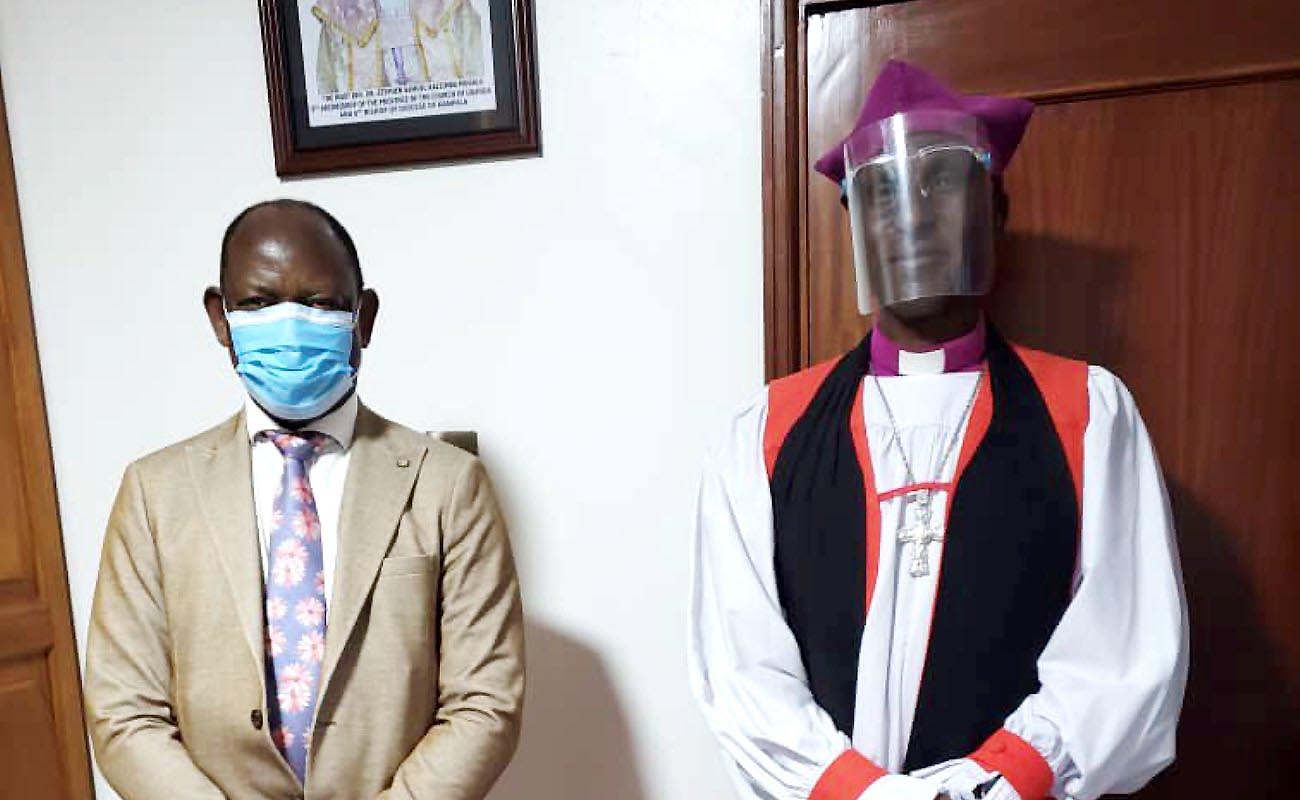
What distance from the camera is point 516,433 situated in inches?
56.4

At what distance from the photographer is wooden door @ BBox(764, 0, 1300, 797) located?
3.81 feet

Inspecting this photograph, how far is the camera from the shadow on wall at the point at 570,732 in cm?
144

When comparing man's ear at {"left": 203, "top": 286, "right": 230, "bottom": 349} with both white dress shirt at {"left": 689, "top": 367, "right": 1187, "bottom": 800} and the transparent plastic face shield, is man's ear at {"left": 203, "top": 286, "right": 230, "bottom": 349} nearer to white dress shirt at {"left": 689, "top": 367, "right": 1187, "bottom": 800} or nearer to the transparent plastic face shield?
white dress shirt at {"left": 689, "top": 367, "right": 1187, "bottom": 800}

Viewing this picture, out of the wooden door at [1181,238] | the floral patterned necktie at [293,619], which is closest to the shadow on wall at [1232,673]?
the wooden door at [1181,238]

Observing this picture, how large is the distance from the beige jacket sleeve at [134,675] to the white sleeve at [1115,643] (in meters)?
0.97

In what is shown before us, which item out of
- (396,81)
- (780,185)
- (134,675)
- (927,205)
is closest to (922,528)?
(927,205)

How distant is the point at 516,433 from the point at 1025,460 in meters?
0.87

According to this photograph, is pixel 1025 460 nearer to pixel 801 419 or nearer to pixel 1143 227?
pixel 801 419

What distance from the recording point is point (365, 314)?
3.39 feet

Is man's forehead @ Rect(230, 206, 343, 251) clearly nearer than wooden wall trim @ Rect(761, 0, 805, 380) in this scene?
Yes

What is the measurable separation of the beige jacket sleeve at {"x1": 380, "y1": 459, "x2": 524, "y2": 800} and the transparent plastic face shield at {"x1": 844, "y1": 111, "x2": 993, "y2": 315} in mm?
594

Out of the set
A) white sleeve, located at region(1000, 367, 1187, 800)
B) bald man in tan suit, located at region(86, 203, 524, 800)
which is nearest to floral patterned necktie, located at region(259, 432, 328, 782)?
bald man in tan suit, located at region(86, 203, 524, 800)

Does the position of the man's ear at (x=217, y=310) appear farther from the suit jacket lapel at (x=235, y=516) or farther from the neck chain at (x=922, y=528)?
the neck chain at (x=922, y=528)

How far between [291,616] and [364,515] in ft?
0.50
